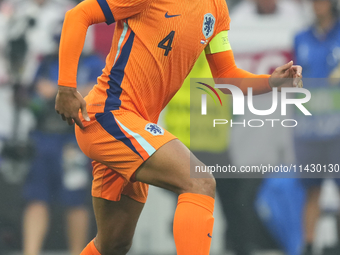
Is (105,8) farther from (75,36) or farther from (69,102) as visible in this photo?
(69,102)

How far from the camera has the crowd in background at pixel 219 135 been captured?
4.44 meters

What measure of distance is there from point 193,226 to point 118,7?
3.37ft

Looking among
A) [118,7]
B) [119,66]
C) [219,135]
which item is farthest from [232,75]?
[219,135]

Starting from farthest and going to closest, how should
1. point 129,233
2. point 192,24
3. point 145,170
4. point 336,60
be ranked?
point 336,60 → point 129,233 → point 192,24 → point 145,170

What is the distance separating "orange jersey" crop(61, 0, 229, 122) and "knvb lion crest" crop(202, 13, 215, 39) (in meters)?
0.01

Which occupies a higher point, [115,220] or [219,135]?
[219,135]

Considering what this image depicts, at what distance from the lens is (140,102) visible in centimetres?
228

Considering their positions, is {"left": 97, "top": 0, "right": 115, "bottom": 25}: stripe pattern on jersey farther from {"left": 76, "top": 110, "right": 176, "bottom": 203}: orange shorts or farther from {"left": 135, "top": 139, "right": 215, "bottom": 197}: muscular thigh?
{"left": 135, "top": 139, "right": 215, "bottom": 197}: muscular thigh

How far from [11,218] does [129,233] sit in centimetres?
235

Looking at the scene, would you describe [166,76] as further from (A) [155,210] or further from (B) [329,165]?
(B) [329,165]

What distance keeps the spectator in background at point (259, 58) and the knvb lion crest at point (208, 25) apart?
2.13m

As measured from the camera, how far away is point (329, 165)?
4.50m

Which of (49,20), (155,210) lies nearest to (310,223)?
(155,210)

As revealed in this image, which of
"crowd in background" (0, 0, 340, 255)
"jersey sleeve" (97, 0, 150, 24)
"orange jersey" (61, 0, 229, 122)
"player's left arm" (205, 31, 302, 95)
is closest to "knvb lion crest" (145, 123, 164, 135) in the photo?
"orange jersey" (61, 0, 229, 122)
